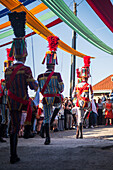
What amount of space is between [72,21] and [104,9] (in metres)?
1.41

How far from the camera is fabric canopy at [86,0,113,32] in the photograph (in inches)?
228

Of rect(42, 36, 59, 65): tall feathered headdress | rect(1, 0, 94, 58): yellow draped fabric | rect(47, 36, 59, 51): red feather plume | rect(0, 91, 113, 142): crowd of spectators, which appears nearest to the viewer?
rect(42, 36, 59, 65): tall feathered headdress

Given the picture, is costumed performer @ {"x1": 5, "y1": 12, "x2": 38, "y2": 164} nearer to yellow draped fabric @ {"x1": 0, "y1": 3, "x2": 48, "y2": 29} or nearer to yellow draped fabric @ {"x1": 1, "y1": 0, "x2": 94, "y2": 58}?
yellow draped fabric @ {"x1": 1, "y1": 0, "x2": 94, "y2": 58}

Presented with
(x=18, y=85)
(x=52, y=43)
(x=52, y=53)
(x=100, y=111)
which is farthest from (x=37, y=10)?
(x=100, y=111)

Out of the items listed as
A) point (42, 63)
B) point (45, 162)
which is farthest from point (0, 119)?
point (45, 162)

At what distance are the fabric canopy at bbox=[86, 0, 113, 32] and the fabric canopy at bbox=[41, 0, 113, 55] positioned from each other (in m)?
0.82

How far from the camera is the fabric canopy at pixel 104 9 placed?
5.78 m

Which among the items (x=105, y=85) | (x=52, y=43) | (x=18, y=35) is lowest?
(x=18, y=35)

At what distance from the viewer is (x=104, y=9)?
20.2ft

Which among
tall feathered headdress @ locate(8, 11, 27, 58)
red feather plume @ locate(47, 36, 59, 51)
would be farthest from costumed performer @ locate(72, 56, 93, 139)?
tall feathered headdress @ locate(8, 11, 27, 58)

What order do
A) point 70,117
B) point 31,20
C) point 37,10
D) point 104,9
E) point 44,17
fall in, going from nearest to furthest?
point 104,9 < point 31,20 < point 37,10 < point 44,17 < point 70,117

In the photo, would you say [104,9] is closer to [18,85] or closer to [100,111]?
[18,85]

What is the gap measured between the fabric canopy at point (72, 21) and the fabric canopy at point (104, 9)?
822 millimetres

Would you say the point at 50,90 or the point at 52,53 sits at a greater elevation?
the point at 52,53
